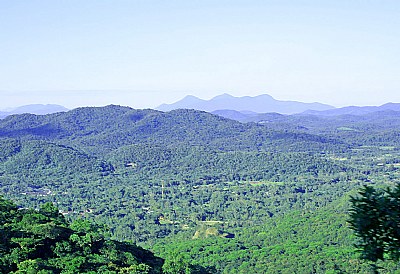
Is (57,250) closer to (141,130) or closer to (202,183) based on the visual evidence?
(202,183)

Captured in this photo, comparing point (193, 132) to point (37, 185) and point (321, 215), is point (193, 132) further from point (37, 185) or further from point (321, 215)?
point (321, 215)

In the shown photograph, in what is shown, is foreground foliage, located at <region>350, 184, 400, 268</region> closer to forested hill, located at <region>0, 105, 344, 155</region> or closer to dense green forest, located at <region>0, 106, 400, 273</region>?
dense green forest, located at <region>0, 106, 400, 273</region>

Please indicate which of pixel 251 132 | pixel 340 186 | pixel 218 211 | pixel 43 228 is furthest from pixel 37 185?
pixel 251 132

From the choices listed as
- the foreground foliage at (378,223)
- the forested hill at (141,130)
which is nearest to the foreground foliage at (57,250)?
the foreground foliage at (378,223)

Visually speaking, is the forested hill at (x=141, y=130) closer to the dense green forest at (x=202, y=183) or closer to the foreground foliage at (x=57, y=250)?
the dense green forest at (x=202, y=183)

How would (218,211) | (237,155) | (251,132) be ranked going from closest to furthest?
(218,211) < (237,155) < (251,132)

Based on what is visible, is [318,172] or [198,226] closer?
[198,226]

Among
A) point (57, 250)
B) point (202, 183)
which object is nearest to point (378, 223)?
point (57, 250)

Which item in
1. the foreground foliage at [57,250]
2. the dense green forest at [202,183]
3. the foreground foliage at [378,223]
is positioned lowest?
the dense green forest at [202,183]
